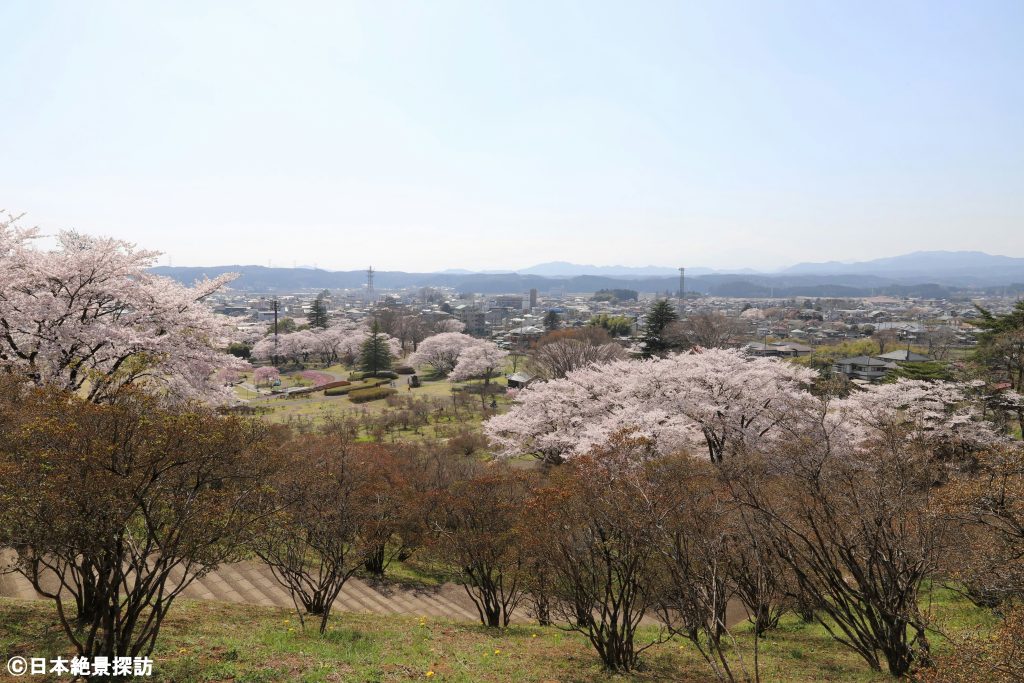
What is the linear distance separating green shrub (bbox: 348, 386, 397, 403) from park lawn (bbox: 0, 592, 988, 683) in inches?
1108

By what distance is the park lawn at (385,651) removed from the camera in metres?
A: 6.30

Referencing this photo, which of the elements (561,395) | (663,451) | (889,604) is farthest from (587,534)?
(561,395)

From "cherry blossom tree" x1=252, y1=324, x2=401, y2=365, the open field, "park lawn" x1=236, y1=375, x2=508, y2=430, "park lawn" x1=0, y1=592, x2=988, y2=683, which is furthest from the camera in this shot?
"cherry blossom tree" x1=252, y1=324, x2=401, y2=365

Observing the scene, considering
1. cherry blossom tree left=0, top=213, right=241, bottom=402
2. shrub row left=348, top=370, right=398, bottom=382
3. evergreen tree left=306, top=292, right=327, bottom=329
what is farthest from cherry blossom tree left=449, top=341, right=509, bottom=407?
evergreen tree left=306, top=292, right=327, bottom=329

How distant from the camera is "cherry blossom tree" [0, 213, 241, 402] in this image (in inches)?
476

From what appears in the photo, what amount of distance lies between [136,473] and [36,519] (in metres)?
0.80

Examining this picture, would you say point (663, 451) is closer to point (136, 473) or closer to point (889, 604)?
point (889, 604)

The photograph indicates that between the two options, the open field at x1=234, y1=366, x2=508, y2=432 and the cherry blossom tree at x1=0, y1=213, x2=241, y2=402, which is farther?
the open field at x1=234, y1=366, x2=508, y2=432

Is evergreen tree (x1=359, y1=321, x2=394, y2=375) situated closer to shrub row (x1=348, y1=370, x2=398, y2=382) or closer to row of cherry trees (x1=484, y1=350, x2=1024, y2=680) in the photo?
shrub row (x1=348, y1=370, x2=398, y2=382)

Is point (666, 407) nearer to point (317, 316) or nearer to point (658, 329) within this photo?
point (658, 329)

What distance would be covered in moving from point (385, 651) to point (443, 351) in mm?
46998

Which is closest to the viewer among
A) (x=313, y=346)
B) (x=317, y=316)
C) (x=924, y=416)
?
(x=924, y=416)

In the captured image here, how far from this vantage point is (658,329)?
43.2 metres

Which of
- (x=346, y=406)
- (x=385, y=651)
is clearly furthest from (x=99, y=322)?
(x=346, y=406)
